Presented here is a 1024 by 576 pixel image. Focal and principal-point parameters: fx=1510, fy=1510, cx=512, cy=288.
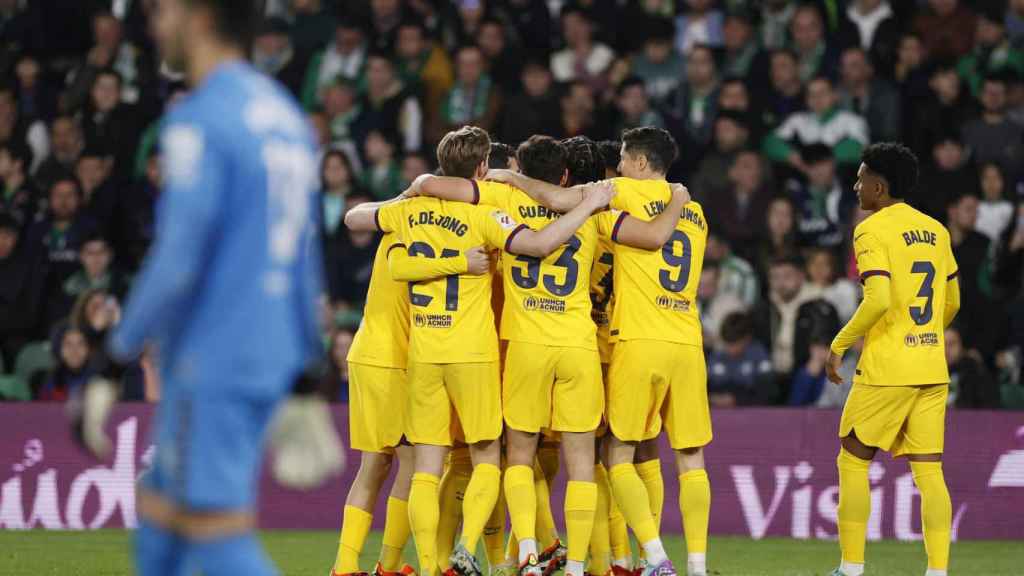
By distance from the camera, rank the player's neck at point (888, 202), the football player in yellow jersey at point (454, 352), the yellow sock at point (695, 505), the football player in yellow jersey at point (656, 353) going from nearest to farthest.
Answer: the football player in yellow jersey at point (454, 352), the football player in yellow jersey at point (656, 353), the yellow sock at point (695, 505), the player's neck at point (888, 202)

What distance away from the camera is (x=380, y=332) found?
29.0ft

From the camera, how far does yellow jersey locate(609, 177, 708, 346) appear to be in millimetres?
8609

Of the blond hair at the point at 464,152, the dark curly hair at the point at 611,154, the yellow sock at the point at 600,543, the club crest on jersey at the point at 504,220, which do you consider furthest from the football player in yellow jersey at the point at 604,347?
the club crest on jersey at the point at 504,220

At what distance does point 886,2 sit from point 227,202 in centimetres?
1352

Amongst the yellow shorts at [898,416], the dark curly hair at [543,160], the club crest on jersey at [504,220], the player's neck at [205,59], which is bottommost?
the yellow shorts at [898,416]

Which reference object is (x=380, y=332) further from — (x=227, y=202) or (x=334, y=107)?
(x=334, y=107)

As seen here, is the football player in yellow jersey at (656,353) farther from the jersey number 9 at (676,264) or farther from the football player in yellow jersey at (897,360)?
the football player in yellow jersey at (897,360)

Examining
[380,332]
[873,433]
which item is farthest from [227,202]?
[873,433]

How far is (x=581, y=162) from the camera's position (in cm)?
909

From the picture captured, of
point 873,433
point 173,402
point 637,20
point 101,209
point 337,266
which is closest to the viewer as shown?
point 173,402

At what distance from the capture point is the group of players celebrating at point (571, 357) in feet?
27.5

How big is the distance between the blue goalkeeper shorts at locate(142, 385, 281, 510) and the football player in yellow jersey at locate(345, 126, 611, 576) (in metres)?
4.06

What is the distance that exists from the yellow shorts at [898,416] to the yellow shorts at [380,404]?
8.62ft

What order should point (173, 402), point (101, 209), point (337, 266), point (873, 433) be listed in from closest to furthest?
point (173, 402)
point (873, 433)
point (337, 266)
point (101, 209)
